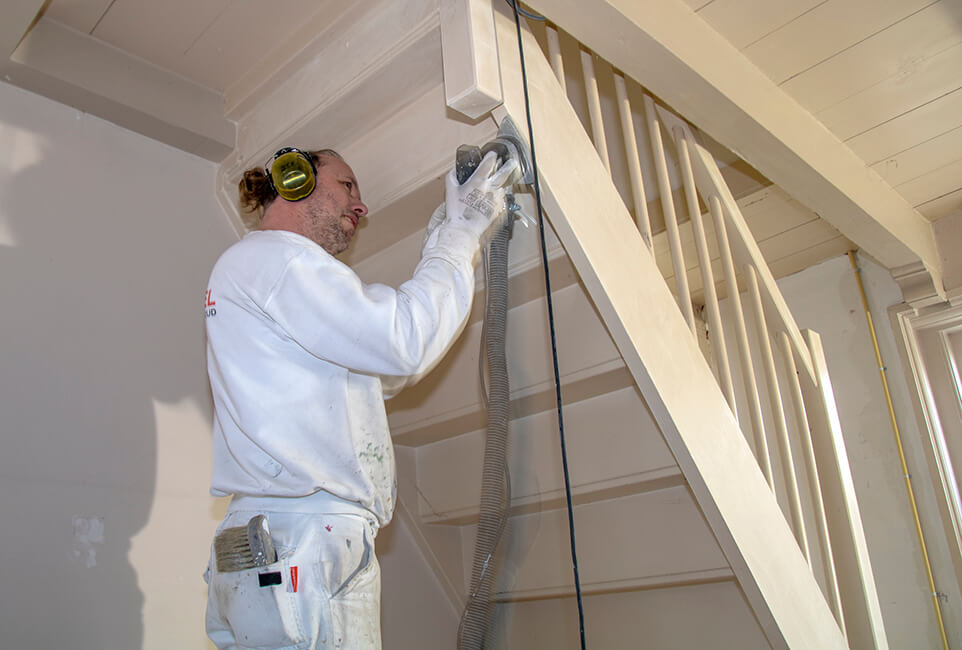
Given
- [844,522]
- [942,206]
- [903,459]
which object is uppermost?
[942,206]

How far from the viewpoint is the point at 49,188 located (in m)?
1.87

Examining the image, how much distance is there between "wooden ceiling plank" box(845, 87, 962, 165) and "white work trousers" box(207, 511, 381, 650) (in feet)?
5.86

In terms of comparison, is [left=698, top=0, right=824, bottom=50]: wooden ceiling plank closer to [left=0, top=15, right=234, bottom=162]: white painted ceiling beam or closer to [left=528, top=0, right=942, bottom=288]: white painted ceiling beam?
[left=528, top=0, right=942, bottom=288]: white painted ceiling beam

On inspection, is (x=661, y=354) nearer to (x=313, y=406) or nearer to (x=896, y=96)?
(x=313, y=406)

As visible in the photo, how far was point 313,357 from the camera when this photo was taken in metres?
1.35

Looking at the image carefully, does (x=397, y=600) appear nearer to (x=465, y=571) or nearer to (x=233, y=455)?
(x=465, y=571)

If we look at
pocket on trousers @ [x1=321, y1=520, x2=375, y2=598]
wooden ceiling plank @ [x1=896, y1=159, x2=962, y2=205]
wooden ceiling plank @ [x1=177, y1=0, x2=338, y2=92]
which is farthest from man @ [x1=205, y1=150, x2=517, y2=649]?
wooden ceiling plank @ [x1=896, y1=159, x2=962, y2=205]

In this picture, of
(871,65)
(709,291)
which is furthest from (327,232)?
(871,65)

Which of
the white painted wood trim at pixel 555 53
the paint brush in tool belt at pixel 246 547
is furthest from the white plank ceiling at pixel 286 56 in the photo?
the paint brush in tool belt at pixel 246 547

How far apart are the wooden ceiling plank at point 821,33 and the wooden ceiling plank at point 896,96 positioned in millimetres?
202

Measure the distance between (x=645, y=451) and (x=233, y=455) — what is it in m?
0.92

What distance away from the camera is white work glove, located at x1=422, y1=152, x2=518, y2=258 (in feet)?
4.70

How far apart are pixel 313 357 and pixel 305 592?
0.39 m

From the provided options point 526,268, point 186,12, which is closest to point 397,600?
point 526,268
